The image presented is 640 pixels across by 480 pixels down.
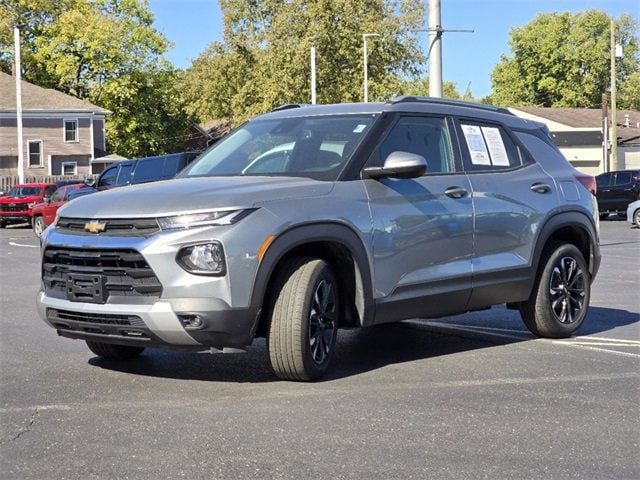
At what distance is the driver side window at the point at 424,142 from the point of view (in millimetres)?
7086

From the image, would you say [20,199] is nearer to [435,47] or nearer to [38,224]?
[38,224]

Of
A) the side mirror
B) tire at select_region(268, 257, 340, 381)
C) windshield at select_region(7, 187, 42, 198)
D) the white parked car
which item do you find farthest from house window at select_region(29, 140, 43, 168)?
tire at select_region(268, 257, 340, 381)

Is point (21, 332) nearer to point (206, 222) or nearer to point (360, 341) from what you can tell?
point (360, 341)

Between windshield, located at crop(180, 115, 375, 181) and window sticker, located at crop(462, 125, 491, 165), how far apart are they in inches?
40.5

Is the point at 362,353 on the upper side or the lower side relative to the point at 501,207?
lower

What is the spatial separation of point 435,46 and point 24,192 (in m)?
25.1

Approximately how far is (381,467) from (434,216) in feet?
9.39

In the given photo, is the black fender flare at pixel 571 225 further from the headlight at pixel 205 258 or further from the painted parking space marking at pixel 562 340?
the headlight at pixel 205 258

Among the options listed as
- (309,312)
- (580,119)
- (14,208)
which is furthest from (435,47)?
(580,119)

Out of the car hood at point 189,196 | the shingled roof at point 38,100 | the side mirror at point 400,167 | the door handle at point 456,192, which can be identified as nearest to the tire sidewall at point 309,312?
the car hood at point 189,196

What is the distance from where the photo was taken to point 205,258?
5.87 metres

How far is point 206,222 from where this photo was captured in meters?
5.91

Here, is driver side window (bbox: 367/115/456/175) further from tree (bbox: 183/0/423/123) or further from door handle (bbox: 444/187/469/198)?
tree (bbox: 183/0/423/123)

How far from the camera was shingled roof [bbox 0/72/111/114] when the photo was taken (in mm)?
59406
